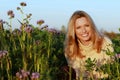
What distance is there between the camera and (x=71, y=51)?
5.45 meters

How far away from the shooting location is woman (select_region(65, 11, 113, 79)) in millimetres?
5303

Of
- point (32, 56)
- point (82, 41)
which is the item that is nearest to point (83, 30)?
point (82, 41)

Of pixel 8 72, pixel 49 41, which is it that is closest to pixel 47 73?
pixel 8 72

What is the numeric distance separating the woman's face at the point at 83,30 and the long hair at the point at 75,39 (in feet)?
0.15

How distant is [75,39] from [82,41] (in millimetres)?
124

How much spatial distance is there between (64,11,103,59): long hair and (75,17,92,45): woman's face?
0.05 m

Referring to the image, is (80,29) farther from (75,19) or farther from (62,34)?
(62,34)

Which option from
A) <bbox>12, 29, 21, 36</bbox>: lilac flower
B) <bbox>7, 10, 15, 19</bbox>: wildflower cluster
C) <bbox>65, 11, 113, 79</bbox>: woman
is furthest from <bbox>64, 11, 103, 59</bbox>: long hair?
<bbox>7, 10, 15, 19</bbox>: wildflower cluster

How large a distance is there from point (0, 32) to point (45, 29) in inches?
23.7

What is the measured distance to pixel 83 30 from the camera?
5234mm

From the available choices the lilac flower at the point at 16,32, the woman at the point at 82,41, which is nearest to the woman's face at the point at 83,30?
the woman at the point at 82,41

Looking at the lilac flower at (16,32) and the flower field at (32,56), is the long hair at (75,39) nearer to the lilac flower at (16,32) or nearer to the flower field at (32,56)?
the flower field at (32,56)

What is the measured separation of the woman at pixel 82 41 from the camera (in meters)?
5.30

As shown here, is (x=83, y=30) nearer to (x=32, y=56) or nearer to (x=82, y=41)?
(x=82, y=41)
